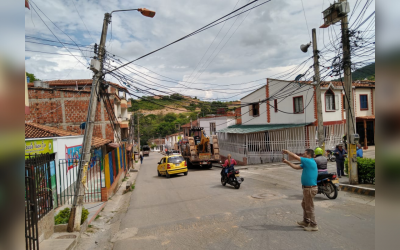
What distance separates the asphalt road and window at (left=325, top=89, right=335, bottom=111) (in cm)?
1421

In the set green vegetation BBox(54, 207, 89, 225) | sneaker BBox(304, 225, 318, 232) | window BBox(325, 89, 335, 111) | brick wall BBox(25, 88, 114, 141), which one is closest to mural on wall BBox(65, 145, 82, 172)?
green vegetation BBox(54, 207, 89, 225)

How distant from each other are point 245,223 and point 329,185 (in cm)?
363

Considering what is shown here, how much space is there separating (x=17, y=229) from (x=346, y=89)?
37.5ft

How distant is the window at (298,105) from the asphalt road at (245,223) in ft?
44.0

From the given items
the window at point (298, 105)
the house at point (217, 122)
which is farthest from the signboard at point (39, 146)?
the house at point (217, 122)

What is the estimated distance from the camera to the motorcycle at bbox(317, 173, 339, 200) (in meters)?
8.19

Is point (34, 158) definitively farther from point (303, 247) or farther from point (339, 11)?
point (339, 11)

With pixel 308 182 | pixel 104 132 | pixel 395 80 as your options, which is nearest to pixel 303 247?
pixel 308 182

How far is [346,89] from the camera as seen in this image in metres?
10.4

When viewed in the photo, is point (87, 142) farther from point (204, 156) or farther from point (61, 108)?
point (61, 108)

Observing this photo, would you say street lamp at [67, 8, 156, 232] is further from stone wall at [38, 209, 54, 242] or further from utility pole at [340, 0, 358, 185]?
utility pole at [340, 0, 358, 185]

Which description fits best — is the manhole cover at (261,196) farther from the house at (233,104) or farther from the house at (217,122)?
the house at (217,122)

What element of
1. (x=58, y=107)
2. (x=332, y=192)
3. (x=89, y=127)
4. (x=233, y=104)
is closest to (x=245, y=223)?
(x=332, y=192)

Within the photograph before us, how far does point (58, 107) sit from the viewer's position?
2377cm
